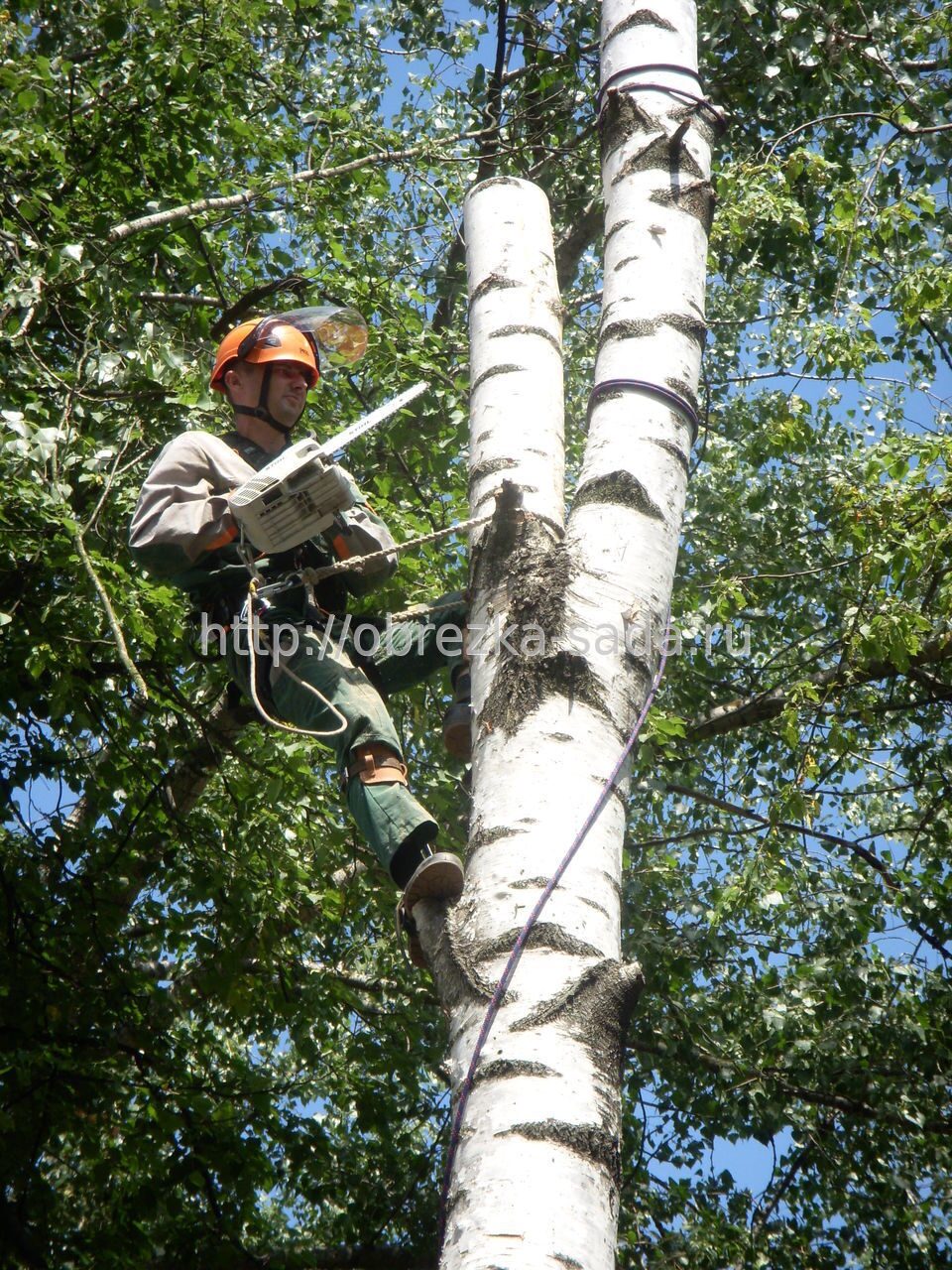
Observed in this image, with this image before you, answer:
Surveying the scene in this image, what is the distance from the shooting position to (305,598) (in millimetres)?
3402

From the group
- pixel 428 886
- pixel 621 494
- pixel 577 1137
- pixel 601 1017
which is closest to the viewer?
pixel 577 1137

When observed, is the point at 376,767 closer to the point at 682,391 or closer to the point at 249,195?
the point at 682,391

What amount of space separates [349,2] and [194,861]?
3946 mm

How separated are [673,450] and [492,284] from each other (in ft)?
2.32

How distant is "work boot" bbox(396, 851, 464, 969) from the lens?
8.63ft

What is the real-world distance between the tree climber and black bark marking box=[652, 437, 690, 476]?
851mm

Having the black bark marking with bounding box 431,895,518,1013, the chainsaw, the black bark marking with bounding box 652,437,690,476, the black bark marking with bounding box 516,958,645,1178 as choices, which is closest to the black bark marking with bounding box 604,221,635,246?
the black bark marking with bounding box 652,437,690,476

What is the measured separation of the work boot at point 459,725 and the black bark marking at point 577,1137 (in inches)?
56.5

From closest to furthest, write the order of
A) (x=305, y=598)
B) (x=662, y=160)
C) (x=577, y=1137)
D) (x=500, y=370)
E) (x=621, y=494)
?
(x=577, y=1137), (x=621, y=494), (x=500, y=370), (x=662, y=160), (x=305, y=598)

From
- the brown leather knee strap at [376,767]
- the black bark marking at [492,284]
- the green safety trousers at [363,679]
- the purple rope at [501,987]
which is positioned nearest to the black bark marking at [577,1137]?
the purple rope at [501,987]

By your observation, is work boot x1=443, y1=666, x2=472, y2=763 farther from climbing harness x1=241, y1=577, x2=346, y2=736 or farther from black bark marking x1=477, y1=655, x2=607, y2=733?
black bark marking x1=477, y1=655, x2=607, y2=733

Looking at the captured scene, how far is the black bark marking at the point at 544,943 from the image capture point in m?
2.00

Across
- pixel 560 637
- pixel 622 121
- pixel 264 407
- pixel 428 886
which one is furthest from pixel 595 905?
pixel 264 407

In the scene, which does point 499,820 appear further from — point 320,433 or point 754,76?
point 754,76
